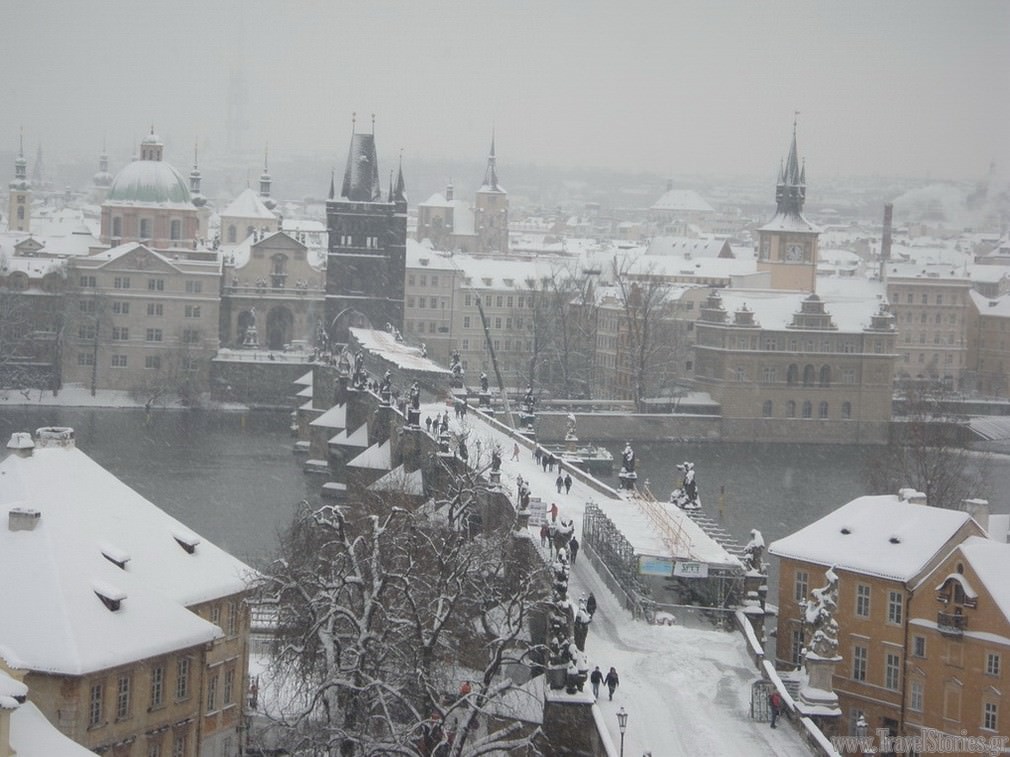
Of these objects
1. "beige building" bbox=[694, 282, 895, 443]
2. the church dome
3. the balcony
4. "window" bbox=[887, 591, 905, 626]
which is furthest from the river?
the church dome

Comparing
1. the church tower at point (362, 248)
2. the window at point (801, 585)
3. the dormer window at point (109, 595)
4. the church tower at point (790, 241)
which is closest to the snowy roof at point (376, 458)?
the window at point (801, 585)

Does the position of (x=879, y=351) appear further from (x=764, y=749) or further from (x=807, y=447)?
(x=764, y=749)

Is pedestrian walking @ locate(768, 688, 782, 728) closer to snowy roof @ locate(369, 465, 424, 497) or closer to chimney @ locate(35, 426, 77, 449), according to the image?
chimney @ locate(35, 426, 77, 449)

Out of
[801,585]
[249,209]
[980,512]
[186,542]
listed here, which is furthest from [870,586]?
[249,209]

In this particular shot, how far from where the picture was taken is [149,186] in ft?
328

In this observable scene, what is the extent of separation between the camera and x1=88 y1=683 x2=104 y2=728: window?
981 inches

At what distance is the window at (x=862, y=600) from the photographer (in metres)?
33.6

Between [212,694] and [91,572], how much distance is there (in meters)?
2.74

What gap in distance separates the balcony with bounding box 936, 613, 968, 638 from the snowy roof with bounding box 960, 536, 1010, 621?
27.0 inches

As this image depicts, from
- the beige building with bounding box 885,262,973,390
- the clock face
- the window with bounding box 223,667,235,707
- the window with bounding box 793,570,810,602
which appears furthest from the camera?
the clock face

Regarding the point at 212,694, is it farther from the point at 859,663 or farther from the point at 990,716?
the point at 990,716

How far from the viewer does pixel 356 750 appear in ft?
79.3

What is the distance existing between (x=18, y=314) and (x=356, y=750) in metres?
65.6

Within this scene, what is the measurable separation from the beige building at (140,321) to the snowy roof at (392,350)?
7.62 metres
